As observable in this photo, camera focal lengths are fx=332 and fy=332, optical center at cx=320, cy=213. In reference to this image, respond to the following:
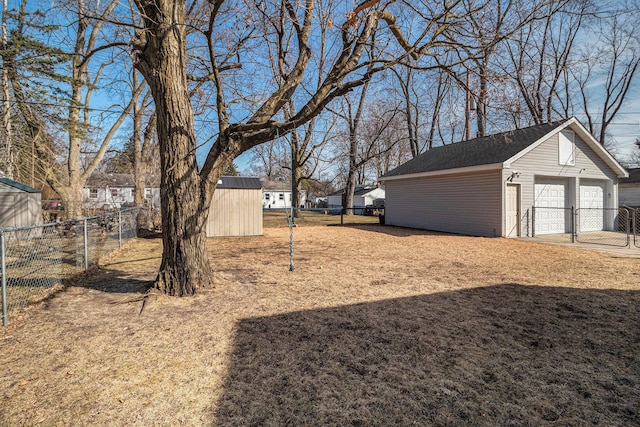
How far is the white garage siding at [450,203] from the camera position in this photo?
12.5 metres

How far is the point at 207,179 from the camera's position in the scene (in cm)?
539

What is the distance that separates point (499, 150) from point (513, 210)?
8.15 ft

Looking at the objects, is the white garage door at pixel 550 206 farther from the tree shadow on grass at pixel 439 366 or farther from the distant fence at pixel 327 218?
the tree shadow on grass at pixel 439 366

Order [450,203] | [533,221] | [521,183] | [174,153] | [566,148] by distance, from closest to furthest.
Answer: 1. [174,153]
2. [521,183]
3. [533,221]
4. [566,148]
5. [450,203]

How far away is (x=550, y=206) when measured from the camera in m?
13.4

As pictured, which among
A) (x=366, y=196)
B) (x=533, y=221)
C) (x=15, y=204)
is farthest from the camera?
(x=366, y=196)

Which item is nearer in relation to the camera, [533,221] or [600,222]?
[533,221]

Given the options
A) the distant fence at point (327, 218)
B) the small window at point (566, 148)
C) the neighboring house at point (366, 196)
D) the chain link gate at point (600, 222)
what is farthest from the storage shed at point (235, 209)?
the neighboring house at point (366, 196)

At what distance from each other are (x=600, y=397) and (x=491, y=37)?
17.6 feet

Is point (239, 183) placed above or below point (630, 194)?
above

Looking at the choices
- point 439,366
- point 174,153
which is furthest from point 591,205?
point 174,153

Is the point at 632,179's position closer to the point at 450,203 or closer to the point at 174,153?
the point at 450,203

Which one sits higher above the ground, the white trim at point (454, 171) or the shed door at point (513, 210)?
the white trim at point (454, 171)

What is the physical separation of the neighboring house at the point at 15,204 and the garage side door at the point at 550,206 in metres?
18.8
